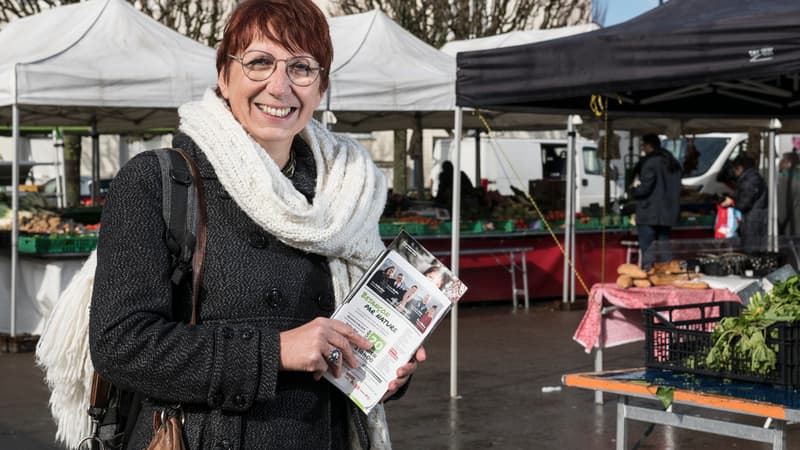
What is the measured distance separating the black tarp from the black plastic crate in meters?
1.36

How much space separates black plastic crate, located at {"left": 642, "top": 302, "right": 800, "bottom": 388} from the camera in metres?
4.62

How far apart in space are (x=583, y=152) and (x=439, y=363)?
15.8 metres

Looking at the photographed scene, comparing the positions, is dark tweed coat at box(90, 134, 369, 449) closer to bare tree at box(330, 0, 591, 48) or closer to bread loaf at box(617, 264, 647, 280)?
bread loaf at box(617, 264, 647, 280)

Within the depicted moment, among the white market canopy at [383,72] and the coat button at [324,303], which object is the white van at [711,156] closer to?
the white market canopy at [383,72]

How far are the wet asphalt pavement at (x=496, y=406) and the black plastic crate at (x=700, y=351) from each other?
203 cm

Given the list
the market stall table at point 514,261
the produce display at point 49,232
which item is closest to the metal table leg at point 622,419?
the produce display at point 49,232

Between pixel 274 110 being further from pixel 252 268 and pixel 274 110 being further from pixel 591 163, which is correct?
pixel 591 163

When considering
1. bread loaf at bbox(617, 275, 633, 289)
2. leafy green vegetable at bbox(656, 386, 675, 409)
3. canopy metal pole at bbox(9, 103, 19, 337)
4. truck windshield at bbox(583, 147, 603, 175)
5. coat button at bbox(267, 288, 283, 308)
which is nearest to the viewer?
coat button at bbox(267, 288, 283, 308)

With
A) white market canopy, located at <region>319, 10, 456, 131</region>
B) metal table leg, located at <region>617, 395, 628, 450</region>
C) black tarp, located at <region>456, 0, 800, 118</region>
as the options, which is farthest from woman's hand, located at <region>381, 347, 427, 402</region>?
white market canopy, located at <region>319, 10, 456, 131</region>

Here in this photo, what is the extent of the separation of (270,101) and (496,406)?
20.2 ft

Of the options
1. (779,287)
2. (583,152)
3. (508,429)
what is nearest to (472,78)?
(508,429)

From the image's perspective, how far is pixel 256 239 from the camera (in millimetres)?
2211

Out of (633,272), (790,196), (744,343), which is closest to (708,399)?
(744,343)

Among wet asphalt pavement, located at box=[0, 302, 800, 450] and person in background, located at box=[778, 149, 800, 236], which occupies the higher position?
person in background, located at box=[778, 149, 800, 236]
